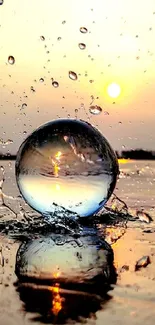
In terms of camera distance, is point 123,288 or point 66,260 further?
point 66,260

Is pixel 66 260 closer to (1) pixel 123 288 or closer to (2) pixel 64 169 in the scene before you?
(1) pixel 123 288

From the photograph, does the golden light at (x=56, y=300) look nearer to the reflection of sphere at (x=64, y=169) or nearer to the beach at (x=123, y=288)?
the beach at (x=123, y=288)

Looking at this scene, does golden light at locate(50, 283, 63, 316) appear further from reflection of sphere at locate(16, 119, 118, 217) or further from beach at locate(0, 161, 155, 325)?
reflection of sphere at locate(16, 119, 118, 217)

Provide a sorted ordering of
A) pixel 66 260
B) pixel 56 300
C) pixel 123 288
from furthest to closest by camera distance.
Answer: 1. pixel 66 260
2. pixel 123 288
3. pixel 56 300

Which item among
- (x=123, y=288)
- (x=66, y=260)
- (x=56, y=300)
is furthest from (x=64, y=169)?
(x=56, y=300)

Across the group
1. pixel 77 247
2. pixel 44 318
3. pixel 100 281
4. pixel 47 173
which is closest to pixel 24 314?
pixel 44 318

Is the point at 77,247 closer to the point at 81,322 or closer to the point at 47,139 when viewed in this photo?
the point at 47,139
